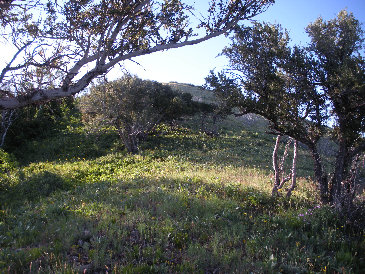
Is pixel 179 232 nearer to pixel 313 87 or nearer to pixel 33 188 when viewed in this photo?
pixel 313 87

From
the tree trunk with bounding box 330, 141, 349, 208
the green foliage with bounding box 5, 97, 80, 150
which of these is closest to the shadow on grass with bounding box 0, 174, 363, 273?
the tree trunk with bounding box 330, 141, 349, 208

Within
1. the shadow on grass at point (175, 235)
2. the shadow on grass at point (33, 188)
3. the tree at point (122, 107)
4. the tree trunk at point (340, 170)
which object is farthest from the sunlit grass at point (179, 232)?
the tree at point (122, 107)

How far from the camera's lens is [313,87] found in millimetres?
7672

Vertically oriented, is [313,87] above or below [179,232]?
above

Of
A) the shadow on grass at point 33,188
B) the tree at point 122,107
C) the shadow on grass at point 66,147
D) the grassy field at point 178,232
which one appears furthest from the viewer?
the shadow on grass at point 66,147

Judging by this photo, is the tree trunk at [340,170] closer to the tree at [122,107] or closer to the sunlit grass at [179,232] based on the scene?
the sunlit grass at [179,232]

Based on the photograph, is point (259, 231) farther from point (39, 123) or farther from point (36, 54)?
point (39, 123)

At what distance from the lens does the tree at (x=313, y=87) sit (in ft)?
23.6

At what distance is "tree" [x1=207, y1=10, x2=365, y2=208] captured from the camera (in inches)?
283

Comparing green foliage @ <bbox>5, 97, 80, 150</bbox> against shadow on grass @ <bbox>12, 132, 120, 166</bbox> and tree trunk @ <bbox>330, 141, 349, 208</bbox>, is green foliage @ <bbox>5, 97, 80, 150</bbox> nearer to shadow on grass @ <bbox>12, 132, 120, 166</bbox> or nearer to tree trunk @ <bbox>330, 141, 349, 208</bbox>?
shadow on grass @ <bbox>12, 132, 120, 166</bbox>

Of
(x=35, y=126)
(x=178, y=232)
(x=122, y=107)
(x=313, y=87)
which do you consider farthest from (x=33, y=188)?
(x=35, y=126)

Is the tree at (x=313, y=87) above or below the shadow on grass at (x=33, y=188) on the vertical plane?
above

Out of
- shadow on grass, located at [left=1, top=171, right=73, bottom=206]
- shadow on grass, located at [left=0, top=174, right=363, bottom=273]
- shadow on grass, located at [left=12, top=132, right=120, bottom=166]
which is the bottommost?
shadow on grass, located at [left=1, top=171, right=73, bottom=206]

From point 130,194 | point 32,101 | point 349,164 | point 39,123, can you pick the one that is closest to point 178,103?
point 39,123
